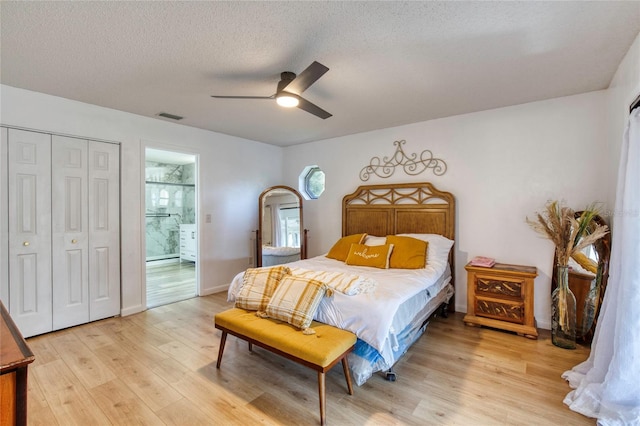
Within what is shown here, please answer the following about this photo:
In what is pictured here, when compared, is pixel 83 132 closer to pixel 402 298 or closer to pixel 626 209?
pixel 402 298

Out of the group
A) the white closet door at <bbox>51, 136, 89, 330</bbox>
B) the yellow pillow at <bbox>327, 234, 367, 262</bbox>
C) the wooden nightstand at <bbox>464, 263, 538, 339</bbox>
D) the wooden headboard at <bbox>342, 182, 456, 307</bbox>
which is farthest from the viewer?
the yellow pillow at <bbox>327, 234, 367, 262</bbox>

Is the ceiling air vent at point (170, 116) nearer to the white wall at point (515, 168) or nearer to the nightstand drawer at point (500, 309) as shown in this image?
the white wall at point (515, 168)

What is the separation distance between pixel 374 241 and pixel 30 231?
3704mm

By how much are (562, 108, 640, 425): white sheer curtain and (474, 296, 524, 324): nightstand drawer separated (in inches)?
34.2

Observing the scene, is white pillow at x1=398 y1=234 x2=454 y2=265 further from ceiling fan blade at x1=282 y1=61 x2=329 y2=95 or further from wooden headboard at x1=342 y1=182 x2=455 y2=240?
ceiling fan blade at x1=282 y1=61 x2=329 y2=95

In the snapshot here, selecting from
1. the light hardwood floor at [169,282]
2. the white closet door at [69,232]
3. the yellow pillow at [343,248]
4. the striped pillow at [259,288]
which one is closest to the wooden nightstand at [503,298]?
the yellow pillow at [343,248]

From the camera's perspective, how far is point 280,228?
491 centimetres

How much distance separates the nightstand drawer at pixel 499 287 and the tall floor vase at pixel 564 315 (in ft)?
0.99

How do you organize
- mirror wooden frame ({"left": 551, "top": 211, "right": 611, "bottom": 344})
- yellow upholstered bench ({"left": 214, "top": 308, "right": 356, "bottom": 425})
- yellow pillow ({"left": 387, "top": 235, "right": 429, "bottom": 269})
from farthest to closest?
yellow pillow ({"left": 387, "top": 235, "right": 429, "bottom": 269}) < mirror wooden frame ({"left": 551, "top": 211, "right": 611, "bottom": 344}) < yellow upholstered bench ({"left": 214, "top": 308, "right": 356, "bottom": 425})

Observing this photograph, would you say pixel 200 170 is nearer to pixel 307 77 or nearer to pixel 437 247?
pixel 307 77

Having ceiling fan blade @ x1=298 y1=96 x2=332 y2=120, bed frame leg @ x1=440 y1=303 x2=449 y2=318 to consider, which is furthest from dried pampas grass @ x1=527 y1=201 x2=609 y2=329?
ceiling fan blade @ x1=298 y1=96 x2=332 y2=120

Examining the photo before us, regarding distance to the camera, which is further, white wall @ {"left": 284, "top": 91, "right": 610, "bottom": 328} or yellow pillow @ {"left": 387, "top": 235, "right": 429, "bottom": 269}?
yellow pillow @ {"left": 387, "top": 235, "right": 429, "bottom": 269}

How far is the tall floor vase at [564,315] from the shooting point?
2.70 metres

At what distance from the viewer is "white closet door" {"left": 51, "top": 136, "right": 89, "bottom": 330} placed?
3.08 m
